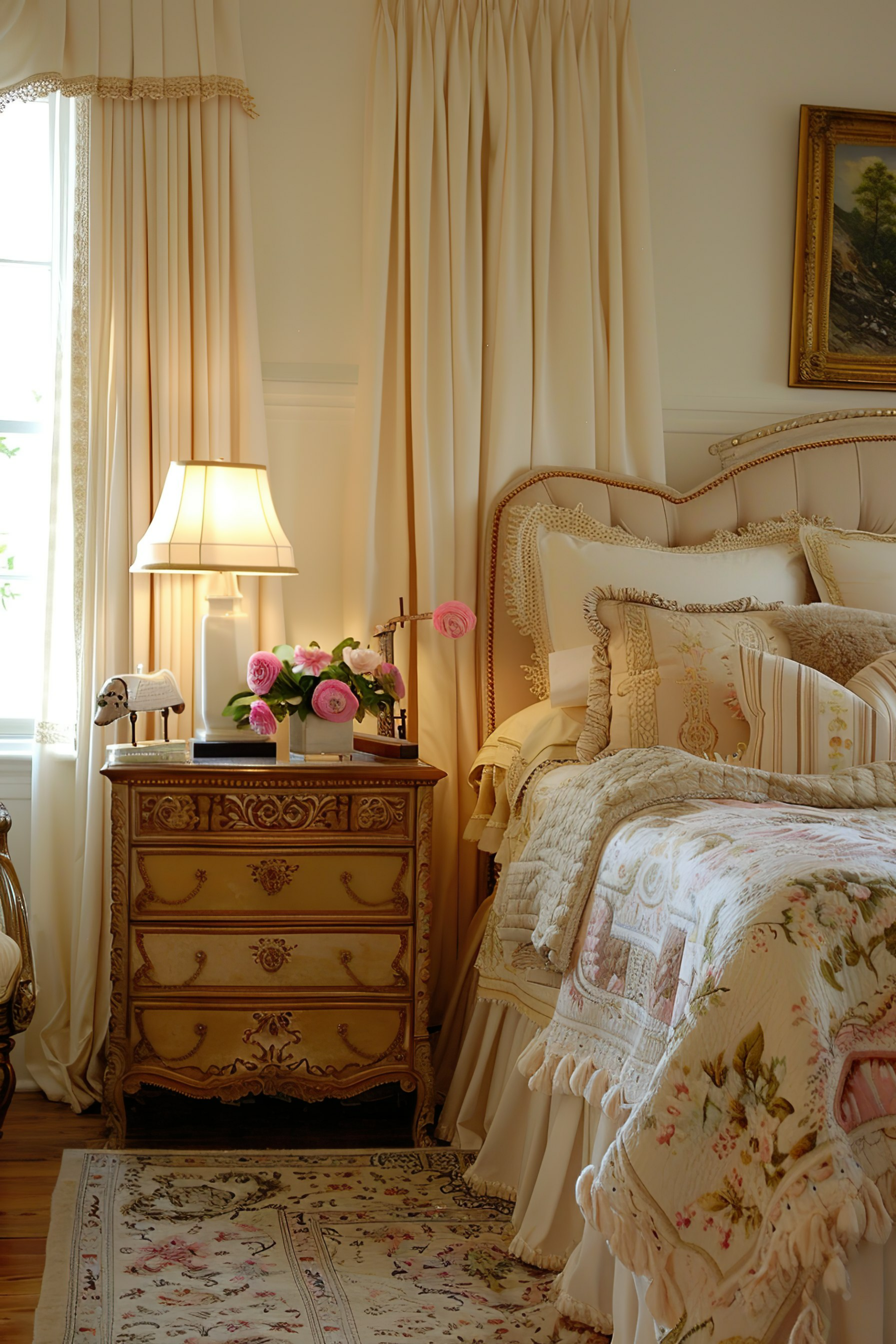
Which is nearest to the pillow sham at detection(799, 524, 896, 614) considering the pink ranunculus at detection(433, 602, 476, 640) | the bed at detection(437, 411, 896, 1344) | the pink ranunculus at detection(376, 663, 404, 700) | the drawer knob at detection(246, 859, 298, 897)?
the bed at detection(437, 411, 896, 1344)

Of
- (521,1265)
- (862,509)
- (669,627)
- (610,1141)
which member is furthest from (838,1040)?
(862,509)

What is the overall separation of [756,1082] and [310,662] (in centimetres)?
149

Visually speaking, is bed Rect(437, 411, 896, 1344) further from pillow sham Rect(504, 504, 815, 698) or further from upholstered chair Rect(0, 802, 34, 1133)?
upholstered chair Rect(0, 802, 34, 1133)

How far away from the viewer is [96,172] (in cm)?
273

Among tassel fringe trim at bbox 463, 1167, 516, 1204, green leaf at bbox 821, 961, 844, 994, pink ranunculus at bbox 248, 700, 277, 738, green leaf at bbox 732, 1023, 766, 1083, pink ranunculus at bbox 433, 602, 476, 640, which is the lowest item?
tassel fringe trim at bbox 463, 1167, 516, 1204

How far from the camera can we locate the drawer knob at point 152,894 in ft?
7.64

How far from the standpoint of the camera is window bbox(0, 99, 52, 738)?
2947mm

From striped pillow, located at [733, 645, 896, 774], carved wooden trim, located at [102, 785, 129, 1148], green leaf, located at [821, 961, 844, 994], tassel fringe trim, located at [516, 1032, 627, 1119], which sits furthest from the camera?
carved wooden trim, located at [102, 785, 129, 1148]

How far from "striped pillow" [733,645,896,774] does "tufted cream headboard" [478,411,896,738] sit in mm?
820

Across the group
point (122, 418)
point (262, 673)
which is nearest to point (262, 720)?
point (262, 673)

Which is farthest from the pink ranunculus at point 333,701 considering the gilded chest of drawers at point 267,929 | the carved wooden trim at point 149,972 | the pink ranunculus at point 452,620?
the carved wooden trim at point 149,972

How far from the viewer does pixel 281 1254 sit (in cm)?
195

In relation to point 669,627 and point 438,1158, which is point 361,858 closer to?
point 438,1158

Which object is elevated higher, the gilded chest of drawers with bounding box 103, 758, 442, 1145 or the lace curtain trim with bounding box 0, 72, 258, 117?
the lace curtain trim with bounding box 0, 72, 258, 117
